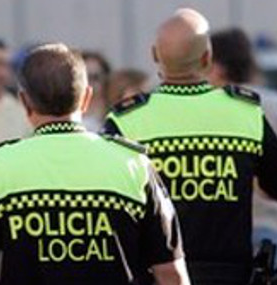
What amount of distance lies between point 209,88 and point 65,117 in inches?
44.4

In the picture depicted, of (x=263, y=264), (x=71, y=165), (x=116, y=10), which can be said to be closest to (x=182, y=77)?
(x=263, y=264)

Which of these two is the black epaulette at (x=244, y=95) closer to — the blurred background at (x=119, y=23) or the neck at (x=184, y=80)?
the neck at (x=184, y=80)

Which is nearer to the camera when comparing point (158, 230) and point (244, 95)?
point (158, 230)

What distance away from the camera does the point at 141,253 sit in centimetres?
510

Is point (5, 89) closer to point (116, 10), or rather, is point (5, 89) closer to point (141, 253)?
point (141, 253)

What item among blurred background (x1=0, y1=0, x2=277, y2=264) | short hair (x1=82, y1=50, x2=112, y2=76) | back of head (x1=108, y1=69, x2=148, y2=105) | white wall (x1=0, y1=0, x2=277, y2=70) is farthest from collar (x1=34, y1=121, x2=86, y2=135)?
white wall (x1=0, y1=0, x2=277, y2=70)

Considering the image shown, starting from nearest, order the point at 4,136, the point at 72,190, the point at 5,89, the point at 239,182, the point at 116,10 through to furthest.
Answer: the point at 72,190
the point at 239,182
the point at 4,136
the point at 5,89
the point at 116,10

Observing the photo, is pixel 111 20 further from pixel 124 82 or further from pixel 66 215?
pixel 66 215

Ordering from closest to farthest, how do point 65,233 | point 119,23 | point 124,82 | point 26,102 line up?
point 65,233, point 26,102, point 124,82, point 119,23

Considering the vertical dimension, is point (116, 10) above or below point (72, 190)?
below

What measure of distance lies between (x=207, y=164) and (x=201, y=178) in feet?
0.18

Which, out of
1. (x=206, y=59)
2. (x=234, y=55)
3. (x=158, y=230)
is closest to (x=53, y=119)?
(x=158, y=230)

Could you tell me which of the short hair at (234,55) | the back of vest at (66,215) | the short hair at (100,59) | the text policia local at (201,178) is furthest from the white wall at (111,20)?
the back of vest at (66,215)

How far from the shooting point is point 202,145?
5.91 meters
